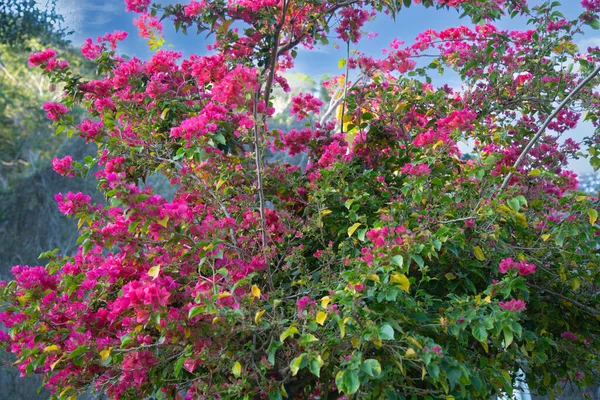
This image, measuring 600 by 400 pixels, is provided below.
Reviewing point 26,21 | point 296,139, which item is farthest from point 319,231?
point 26,21

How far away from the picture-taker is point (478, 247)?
1812 millimetres

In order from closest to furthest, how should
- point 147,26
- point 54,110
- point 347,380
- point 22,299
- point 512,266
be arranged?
point 347,380, point 512,266, point 22,299, point 54,110, point 147,26

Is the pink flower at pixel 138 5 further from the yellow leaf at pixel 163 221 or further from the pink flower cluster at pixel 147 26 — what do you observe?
the yellow leaf at pixel 163 221

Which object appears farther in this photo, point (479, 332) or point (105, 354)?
point (105, 354)

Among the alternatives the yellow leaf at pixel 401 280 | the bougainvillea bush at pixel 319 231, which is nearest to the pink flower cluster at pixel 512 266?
the bougainvillea bush at pixel 319 231

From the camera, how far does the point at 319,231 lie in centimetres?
218

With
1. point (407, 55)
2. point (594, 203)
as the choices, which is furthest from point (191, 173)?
point (594, 203)

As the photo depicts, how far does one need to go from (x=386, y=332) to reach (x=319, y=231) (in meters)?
0.89

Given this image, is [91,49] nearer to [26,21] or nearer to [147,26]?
[147,26]

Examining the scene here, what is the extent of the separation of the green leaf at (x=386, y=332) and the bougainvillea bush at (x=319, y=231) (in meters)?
0.01

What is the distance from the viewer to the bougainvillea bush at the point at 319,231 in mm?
1524

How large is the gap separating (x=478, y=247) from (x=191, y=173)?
3.18ft

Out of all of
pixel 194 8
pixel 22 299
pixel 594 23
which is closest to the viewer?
pixel 22 299

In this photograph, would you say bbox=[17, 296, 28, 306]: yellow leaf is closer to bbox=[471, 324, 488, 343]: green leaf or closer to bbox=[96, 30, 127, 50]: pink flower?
bbox=[96, 30, 127, 50]: pink flower
